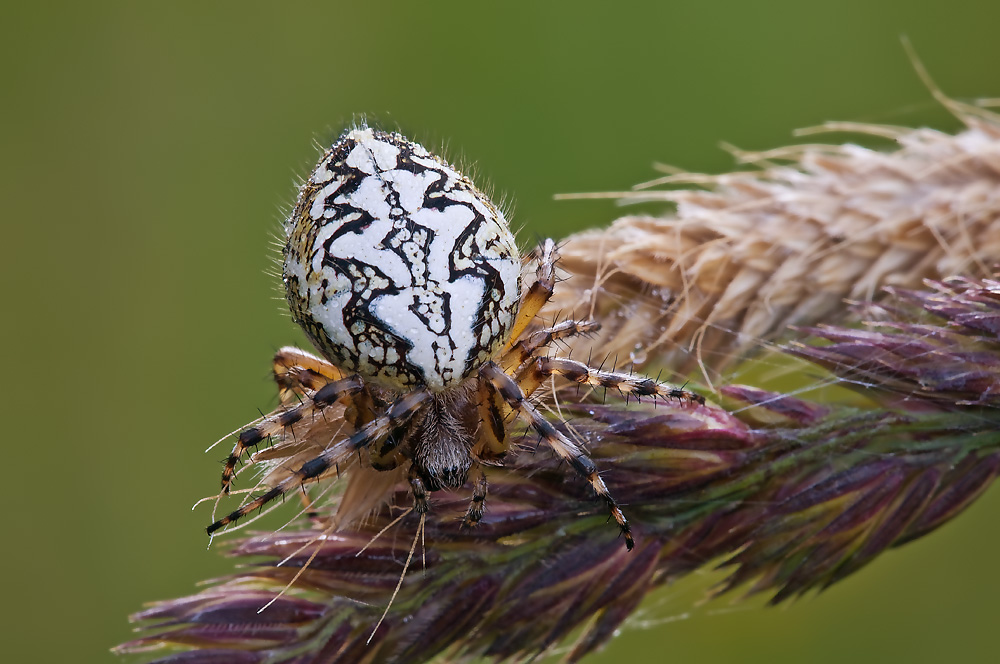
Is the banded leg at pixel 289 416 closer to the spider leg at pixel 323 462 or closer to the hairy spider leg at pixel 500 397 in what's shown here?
the spider leg at pixel 323 462

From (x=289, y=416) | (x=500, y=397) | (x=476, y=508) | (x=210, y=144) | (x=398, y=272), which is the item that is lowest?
(x=476, y=508)

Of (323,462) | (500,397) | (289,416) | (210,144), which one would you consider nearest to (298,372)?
(289,416)

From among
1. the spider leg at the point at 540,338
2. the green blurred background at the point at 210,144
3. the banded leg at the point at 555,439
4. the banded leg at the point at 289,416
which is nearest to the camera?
the banded leg at the point at 555,439

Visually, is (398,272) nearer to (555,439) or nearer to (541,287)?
(541,287)

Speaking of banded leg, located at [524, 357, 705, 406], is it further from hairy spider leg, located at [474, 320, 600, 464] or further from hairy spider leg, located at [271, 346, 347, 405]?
hairy spider leg, located at [271, 346, 347, 405]

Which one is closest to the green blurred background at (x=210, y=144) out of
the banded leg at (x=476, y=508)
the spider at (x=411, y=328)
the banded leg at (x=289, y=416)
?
the spider at (x=411, y=328)

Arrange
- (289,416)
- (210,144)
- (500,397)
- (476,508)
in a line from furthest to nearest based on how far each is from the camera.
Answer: (210,144) < (500,397) < (289,416) < (476,508)

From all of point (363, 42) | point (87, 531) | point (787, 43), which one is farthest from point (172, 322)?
point (787, 43)
